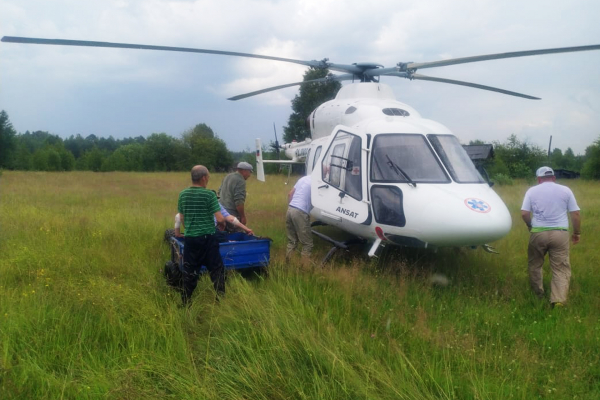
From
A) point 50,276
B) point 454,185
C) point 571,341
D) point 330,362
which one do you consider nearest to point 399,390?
point 330,362

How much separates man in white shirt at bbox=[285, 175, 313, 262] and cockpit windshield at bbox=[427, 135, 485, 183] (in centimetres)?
200

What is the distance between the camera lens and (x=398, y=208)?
215 inches

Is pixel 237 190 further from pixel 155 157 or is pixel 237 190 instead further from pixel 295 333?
pixel 155 157

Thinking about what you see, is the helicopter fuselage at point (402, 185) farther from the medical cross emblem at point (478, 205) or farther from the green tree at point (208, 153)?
the green tree at point (208, 153)

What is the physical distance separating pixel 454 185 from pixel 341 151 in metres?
1.87

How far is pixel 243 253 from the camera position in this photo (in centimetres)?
552

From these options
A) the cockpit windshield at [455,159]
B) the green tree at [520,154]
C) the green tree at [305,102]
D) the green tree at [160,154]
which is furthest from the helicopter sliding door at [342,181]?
the green tree at [160,154]

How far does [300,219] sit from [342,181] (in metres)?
0.84

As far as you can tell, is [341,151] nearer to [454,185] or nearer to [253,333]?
[454,185]

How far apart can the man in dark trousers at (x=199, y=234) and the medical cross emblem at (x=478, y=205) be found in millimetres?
2883

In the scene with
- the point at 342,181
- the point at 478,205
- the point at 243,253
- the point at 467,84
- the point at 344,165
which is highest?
the point at 467,84

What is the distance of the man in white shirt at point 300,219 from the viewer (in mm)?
6492

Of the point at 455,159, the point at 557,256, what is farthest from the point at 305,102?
the point at 557,256

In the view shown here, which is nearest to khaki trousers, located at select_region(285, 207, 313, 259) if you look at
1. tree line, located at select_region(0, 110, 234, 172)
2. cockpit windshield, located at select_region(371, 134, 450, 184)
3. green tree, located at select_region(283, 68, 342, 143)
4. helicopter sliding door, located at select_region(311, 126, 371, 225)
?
helicopter sliding door, located at select_region(311, 126, 371, 225)
